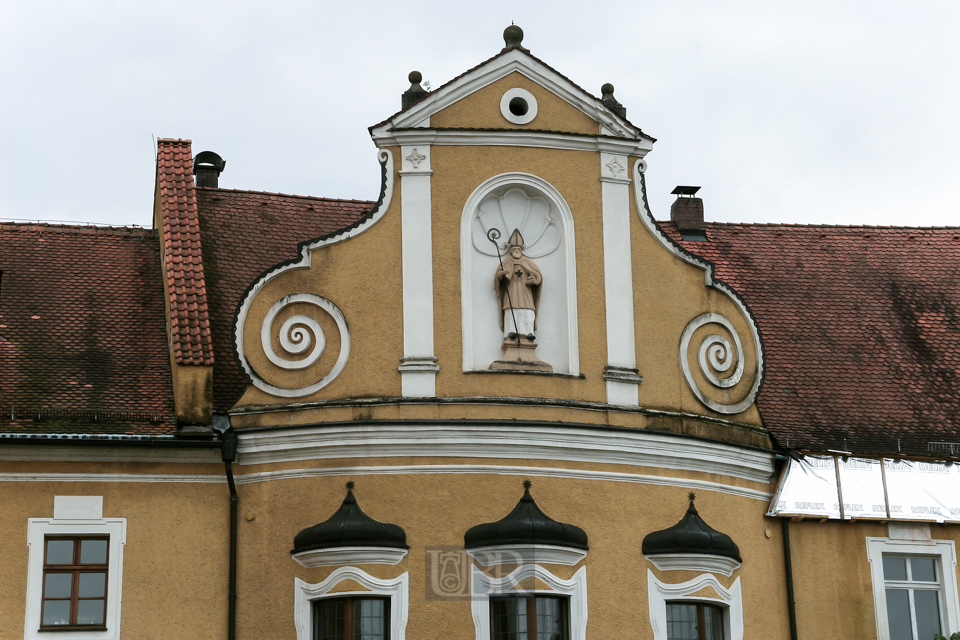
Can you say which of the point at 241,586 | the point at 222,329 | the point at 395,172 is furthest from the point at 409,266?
the point at 241,586

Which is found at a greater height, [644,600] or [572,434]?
[572,434]

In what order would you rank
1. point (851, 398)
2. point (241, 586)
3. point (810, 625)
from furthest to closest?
point (851, 398)
point (810, 625)
point (241, 586)

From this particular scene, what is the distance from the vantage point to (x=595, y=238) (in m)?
22.6

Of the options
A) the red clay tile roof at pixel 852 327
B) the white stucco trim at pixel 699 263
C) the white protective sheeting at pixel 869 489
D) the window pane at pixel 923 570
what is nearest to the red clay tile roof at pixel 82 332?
the white stucco trim at pixel 699 263

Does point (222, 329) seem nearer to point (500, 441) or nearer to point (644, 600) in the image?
point (500, 441)

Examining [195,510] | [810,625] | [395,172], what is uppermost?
[395,172]

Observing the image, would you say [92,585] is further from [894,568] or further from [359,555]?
[894,568]

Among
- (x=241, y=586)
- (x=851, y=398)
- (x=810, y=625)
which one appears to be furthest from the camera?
(x=851, y=398)

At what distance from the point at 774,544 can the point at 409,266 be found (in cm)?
626

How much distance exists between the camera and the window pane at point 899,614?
22.8 meters

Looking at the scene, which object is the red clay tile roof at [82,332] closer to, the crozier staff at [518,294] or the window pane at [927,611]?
the crozier staff at [518,294]

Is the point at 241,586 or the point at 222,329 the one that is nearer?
the point at 241,586

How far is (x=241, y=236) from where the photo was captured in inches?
993

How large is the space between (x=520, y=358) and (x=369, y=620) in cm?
397
